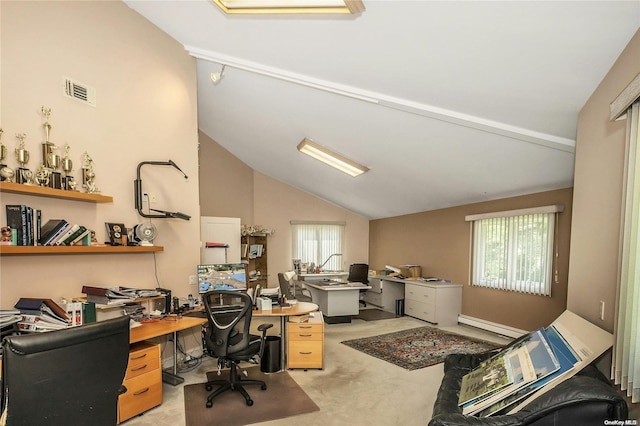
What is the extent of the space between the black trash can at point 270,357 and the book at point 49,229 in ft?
7.57

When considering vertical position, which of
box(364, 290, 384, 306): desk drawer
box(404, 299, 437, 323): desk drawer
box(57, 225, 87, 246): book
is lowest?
box(364, 290, 384, 306): desk drawer

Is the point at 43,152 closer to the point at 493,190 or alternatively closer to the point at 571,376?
the point at 571,376

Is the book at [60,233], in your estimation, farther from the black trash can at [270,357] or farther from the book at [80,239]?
the black trash can at [270,357]

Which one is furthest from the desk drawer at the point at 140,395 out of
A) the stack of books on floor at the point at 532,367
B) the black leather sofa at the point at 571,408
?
the stack of books on floor at the point at 532,367

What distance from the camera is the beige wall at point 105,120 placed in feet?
8.55

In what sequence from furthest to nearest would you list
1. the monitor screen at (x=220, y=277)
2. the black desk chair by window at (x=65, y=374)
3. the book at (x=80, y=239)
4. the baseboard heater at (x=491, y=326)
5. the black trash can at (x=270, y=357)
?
the baseboard heater at (x=491, y=326)
the monitor screen at (x=220, y=277)
the black trash can at (x=270, y=357)
the book at (x=80, y=239)
the black desk chair by window at (x=65, y=374)

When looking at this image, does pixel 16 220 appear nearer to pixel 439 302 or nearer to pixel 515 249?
pixel 439 302

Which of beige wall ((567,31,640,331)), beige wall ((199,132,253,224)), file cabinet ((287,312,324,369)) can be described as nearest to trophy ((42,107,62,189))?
file cabinet ((287,312,324,369))

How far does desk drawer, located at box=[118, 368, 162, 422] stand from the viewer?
8.63ft

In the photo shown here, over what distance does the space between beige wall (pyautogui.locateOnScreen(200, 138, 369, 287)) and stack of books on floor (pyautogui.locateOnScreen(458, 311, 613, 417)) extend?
582 cm

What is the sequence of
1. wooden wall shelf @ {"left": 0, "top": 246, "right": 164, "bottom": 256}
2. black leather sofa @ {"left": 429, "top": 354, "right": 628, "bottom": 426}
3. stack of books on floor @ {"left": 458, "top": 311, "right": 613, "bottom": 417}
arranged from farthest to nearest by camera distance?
1. wooden wall shelf @ {"left": 0, "top": 246, "right": 164, "bottom": 256}
2. stack of books on floor @ {"left": 458, "top": 311, "right": 613, "bottom": 417}
3. black leather sofa @ {"left": 429, "top": 354, "right": 628, "bottom": 426}

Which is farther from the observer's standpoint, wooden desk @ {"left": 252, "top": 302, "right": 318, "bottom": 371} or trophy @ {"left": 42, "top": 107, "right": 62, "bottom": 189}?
wooden desk @ {"left": 252, "top": 302, "right": 318, "bottom": 371}

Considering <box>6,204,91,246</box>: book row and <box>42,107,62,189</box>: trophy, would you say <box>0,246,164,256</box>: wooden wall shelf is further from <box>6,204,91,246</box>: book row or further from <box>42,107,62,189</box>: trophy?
<box>42,107,62,189</box>: trophy

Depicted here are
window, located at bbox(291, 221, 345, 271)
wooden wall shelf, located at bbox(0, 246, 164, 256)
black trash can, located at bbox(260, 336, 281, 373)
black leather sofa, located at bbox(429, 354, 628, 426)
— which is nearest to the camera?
black leather sofa, located at bbox(429, 354, 628, 426)
